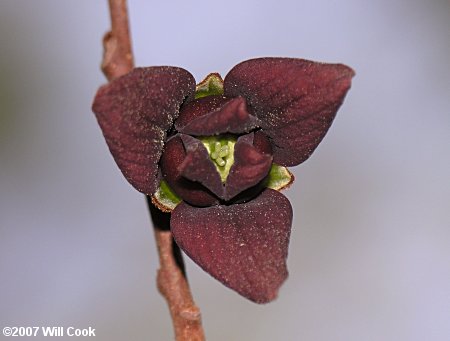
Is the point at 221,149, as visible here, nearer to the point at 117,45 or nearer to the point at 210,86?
the point at 210,86

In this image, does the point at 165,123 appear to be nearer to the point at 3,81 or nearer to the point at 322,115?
the point at 322,115

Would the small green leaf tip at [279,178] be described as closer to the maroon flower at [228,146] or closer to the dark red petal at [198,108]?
the maroon flower at [228,146]

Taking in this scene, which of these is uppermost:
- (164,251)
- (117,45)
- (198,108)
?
(117,45)

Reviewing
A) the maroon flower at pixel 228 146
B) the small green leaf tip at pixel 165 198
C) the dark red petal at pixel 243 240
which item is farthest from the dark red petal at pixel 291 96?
the small green leaf tip at pixel 165 198

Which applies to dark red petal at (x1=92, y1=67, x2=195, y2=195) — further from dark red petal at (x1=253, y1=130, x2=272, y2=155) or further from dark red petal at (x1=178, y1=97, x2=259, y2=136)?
dark red petal at (x1=253, y1=130, x2=272, y2=155)

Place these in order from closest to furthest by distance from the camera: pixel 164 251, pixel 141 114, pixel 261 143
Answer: pixel 141 114, pixel 261 143, pixel 164 251

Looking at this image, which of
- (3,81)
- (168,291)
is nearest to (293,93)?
(168,291)

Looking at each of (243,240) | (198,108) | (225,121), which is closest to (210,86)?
(198,108)
